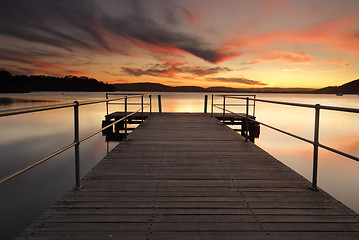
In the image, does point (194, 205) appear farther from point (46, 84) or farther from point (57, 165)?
point (46, 84)

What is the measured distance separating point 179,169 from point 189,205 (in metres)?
1.07

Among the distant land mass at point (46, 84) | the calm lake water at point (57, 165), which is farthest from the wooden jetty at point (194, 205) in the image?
the distant land mass at point (46, 84)

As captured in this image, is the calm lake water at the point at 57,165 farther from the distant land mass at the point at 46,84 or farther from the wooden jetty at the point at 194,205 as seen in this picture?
the distant land mass at the point at 46,84

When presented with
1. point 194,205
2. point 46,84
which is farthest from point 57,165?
point 46,84

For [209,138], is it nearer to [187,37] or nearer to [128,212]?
[128,212]

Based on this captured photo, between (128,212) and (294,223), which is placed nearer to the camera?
(294,223)

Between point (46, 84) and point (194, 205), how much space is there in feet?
370

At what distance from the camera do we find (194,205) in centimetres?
207

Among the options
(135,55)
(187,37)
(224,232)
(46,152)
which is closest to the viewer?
(224,232)

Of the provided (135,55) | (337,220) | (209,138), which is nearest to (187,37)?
(135,55)

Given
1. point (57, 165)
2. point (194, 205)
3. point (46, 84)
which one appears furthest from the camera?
point (46, 84)

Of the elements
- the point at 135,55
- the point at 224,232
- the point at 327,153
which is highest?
the point at 135,55

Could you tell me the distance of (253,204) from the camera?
2105mm

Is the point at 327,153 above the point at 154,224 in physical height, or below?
below
